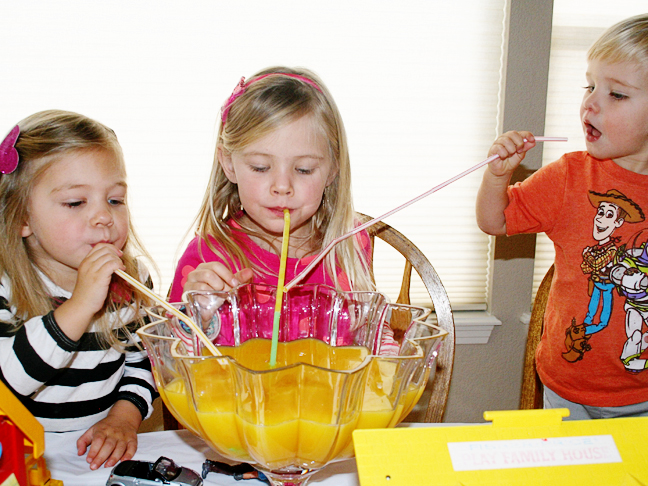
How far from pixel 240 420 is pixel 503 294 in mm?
1674

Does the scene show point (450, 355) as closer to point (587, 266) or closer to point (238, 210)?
point (587, 266)

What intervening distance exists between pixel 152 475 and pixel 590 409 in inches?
44.0

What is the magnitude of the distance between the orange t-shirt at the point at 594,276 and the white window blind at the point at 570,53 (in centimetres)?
64

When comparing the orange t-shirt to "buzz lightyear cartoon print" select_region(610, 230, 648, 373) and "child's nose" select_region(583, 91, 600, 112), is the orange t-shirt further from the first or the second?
"child's nose" select_region(583, 91, 600, 112)

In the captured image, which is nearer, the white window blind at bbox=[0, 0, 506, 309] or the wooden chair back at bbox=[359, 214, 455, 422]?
the wooden chair back at bbox=[359, 214, 455, 422]

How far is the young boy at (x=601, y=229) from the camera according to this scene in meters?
1.25

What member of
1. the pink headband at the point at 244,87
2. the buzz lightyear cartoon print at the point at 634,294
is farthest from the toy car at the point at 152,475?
the buzz lightyear cartoon print at the point at 634,294

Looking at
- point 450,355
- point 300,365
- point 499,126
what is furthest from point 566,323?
point 300,365

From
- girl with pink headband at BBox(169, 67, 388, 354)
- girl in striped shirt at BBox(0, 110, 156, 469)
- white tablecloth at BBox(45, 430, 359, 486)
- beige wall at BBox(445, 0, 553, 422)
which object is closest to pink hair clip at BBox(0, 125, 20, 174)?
girl in striped shirt at BBox(0, 110, 156, 469)

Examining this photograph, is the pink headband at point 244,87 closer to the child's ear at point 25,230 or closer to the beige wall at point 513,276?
the child's ear at point 25,230

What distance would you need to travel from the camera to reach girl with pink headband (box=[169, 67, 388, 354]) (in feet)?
3.51

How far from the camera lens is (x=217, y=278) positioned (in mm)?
820

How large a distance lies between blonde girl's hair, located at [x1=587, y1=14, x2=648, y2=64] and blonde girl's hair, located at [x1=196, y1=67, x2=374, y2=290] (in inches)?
26.1

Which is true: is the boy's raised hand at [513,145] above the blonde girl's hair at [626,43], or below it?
below
